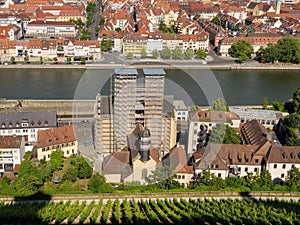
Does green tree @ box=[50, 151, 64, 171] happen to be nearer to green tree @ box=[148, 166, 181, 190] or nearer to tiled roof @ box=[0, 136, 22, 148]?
tiled roof @ box=[0, 136, 22, 148]

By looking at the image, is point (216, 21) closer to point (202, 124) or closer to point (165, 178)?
point (202, 124)

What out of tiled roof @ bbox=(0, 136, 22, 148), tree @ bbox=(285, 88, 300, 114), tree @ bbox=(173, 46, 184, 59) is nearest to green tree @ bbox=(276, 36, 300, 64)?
tree @ bbox=(173, 46, 184, 59)

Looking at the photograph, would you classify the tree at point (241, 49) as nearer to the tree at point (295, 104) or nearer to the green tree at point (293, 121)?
the tree at point (295, 104)

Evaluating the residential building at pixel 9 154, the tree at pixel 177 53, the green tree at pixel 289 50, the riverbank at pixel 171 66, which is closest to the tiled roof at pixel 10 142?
the residential building at pixel 9 154

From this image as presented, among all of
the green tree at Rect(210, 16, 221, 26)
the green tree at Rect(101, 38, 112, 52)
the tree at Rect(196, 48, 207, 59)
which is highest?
the green tree at Rect(210, 16, 221, 26)

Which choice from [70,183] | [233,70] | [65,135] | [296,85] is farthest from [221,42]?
[70,183]

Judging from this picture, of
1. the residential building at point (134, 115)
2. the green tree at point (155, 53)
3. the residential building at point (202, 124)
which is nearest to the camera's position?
the residential building at point (134, 115)

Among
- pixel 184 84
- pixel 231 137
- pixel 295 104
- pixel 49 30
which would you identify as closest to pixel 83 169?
pixel 231 137
